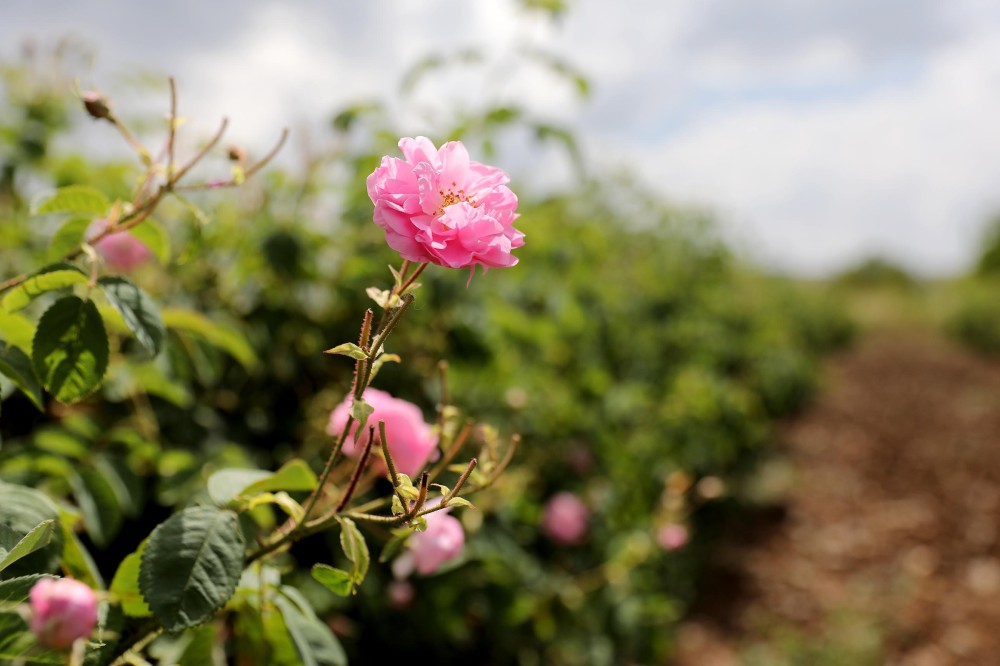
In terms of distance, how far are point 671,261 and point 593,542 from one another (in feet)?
7.77

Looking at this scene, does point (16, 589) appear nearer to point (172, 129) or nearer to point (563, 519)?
point (172, 129)

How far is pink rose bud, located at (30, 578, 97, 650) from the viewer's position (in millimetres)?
407

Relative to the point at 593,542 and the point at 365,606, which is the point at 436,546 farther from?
the point at 593,542

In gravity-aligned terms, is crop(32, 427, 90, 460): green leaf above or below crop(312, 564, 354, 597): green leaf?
below

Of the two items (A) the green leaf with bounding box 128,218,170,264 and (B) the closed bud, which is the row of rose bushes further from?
(B) the closed bud

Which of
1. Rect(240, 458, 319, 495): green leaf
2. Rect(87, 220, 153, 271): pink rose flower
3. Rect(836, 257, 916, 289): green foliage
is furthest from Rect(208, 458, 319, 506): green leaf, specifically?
Rect(836, 257, 916, 289): green foliage

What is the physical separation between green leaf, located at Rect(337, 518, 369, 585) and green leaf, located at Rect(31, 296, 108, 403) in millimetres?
241

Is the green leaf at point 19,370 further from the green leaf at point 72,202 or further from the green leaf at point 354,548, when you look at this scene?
the green leaf at point 354,548

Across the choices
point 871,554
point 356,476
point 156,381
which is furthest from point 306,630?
point 871,554

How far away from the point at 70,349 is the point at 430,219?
0.34 meters

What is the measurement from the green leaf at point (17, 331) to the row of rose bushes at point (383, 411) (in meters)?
0.13

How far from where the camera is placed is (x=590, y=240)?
2484mm

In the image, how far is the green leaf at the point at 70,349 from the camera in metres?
0.65

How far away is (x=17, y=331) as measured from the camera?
71 centimetres
